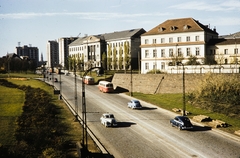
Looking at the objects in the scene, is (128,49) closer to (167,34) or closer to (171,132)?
(167,34)

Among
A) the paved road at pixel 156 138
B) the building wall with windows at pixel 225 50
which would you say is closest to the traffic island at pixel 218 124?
the paved road at pixel 156 138

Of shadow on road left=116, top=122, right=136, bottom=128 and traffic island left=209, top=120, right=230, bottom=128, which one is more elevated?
traffic island left=209, top=120, right=230, bottom=128

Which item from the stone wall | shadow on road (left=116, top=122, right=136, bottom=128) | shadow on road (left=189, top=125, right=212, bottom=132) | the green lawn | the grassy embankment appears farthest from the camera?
the stone wall

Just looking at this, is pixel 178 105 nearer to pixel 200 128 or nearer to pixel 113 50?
pixel 200 128

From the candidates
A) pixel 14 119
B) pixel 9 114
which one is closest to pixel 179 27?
pixel 9 114

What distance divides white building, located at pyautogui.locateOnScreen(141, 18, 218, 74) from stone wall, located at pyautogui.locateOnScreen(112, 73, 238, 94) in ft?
43.4

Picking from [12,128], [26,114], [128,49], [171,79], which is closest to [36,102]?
[26,114]

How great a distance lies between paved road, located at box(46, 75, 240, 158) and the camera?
24.8 metres

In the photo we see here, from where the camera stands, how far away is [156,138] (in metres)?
29.2

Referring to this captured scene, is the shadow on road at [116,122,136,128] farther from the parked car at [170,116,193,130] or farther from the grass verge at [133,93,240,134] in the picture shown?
the grass verge at [133,93,240,134]

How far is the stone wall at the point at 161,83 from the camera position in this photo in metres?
54.4

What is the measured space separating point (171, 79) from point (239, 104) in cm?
1992

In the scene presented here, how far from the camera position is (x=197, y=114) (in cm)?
3972

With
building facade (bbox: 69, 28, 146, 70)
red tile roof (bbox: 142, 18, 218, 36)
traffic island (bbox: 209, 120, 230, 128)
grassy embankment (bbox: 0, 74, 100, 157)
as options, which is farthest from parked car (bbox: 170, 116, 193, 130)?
building facade (bbox: 69, 28, 146, 70)
